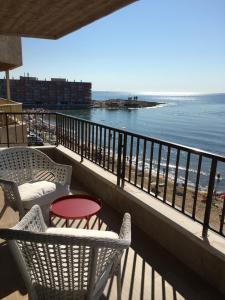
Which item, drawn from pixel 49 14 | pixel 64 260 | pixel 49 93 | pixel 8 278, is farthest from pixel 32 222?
pixel 49 93

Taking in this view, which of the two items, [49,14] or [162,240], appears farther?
[49,14]

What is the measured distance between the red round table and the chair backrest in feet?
2.65

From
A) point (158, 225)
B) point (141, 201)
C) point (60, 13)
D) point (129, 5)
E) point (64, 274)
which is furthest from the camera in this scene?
point (60, 13)

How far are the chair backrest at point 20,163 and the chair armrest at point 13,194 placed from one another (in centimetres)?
46

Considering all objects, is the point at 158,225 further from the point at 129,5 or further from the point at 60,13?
the point at 60,13

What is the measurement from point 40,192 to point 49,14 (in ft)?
8.24

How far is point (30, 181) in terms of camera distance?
11.3 ft

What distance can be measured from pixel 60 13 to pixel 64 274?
11.4 ft

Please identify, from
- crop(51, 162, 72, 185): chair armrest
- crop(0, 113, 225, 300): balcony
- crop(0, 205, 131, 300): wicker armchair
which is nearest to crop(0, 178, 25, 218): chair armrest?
crop(0, 113, 225, 300): balcony

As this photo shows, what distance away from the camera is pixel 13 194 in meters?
2.68

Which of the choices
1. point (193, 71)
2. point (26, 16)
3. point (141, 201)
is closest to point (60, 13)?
point (26, 16)

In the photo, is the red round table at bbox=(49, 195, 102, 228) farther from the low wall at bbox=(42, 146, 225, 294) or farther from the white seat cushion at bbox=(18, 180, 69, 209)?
the low wall at bbox=(42, 146, 225, 294)

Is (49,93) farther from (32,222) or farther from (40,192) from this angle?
(32,222)

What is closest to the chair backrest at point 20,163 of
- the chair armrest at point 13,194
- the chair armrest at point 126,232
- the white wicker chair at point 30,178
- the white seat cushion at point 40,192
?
the white wicker chair at point 30,178
